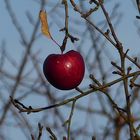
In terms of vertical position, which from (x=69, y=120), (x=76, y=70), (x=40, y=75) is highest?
(x=40, y=75)

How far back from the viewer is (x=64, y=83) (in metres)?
1.75

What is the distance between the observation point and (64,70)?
5.88 ft

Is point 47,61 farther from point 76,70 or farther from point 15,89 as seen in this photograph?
point 15,89

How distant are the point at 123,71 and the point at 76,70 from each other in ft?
0.56

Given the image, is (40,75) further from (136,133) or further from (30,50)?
(136,133)

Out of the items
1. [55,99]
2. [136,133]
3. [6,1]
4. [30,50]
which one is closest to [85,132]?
[55,99]

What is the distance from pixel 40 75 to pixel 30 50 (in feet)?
0.88

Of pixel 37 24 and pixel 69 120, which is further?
pixel 37 24

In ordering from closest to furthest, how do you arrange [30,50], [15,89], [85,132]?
[15,89] < [30,50] < [85,132]

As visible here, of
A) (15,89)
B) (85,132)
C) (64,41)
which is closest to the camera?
(64,41)

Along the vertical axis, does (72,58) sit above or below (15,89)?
below

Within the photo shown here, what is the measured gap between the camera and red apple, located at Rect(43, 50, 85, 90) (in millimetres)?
1766

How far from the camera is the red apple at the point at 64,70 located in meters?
1.77

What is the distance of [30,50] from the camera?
408 centimetres
